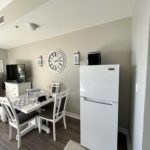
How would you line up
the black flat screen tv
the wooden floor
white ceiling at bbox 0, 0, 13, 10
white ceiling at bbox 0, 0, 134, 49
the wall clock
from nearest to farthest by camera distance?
1. white ceiling at bbox 0, 0, 134, 49
2. the wooden floor
3. white ceiling at bbox 0, 0, 13, 10
4. the wall clock
5. the black flat screen tv

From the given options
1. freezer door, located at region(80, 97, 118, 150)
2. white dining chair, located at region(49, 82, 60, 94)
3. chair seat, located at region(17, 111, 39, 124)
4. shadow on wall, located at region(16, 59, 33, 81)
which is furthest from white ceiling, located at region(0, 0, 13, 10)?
freezer door, located at region(80, 97, 118, 150)

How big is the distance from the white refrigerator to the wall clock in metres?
1.34

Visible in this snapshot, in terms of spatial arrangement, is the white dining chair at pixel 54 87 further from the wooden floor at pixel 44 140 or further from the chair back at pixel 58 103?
the wooden floor at pixel 44 140

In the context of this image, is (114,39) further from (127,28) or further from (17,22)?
(17,22)

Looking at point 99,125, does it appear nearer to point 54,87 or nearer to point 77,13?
point 54,87

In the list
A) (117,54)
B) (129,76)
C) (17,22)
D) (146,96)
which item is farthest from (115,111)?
(17,22)

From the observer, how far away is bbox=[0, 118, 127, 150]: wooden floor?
1929mm

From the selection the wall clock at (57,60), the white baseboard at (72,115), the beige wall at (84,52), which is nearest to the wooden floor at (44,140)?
the white baseboard at (72,115)

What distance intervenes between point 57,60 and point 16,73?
76.0 inches

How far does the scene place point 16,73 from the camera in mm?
3977

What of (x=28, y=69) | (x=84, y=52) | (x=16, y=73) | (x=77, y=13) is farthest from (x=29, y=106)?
(x=16, y=73)

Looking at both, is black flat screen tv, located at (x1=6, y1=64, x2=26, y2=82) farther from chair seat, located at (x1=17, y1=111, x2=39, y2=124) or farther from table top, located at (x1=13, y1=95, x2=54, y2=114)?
chair seat, located at (x1=17, y1=111, x2=39, y2=124)

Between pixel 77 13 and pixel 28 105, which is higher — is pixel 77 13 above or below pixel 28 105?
above

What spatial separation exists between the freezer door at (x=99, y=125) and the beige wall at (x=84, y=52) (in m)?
0.78
